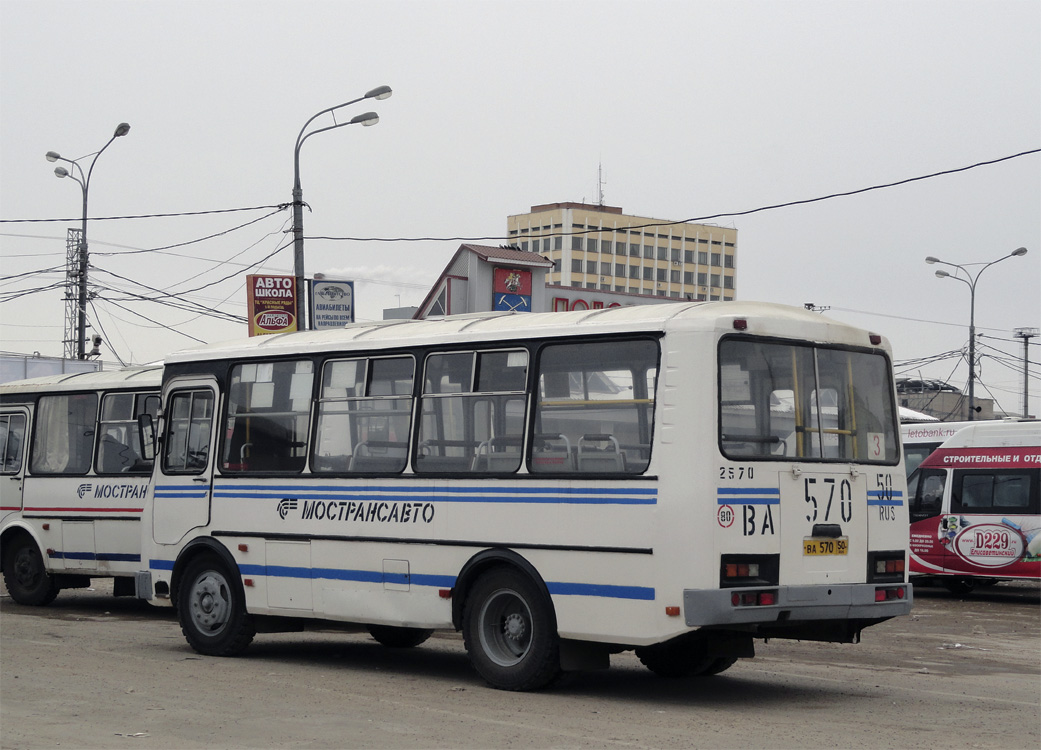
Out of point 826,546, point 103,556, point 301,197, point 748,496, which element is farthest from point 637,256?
point 748,496

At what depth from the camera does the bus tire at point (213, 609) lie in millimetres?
13156

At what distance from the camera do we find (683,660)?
11750 millimetres

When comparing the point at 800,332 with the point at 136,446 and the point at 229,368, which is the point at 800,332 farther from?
the point at 136,446

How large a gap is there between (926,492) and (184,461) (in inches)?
549

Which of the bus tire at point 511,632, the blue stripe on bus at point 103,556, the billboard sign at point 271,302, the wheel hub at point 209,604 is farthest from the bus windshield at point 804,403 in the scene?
the billboard sign at point 271,302

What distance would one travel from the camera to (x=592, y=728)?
30.1ft

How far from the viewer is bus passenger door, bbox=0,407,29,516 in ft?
63.6

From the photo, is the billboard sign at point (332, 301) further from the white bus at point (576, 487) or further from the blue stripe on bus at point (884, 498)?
the blue stripe on bus at point (884, 498)

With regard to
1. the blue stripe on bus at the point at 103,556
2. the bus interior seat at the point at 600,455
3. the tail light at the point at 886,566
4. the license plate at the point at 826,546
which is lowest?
the blue stripe on bus at the point at 103,556

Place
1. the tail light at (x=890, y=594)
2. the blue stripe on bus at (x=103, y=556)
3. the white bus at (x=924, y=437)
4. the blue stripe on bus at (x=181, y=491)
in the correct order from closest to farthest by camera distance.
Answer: the tail light at (x=890, y=594), the blue stripe on bus at (x=181, y=491), the blue stripe on bus at (x=103, y=556), the white bus at (x=924, y=437)

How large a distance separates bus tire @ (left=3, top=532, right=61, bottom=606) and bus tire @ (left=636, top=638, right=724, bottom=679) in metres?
10.0

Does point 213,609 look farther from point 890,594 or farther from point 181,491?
point 890,594

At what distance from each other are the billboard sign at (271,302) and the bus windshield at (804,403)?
1615 cm

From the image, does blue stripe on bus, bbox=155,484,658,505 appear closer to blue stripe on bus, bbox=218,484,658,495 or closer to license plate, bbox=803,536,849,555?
blue stripe on bus, bbox=218,484,658,495
